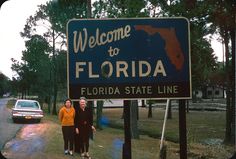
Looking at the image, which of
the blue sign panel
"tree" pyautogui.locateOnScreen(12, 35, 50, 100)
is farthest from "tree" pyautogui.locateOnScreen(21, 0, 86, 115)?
the blue sign panel

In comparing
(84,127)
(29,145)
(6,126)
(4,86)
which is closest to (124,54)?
(84,127)

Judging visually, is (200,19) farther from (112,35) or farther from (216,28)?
(112,35)

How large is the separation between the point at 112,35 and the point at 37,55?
13.6 feet

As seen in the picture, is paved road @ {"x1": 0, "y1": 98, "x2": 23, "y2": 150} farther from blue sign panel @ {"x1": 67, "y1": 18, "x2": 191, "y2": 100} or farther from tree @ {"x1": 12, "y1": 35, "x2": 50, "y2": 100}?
blue sign panel @ {"x1": 67, "y1": 18, "x2": 191, "y2": 100}

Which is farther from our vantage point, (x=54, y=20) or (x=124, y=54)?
(x=54, y=20)

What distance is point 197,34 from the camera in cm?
866

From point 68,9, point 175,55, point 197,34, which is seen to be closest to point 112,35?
point 175,55

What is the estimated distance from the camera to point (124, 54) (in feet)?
14.8

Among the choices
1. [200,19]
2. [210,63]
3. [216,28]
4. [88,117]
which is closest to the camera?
[88,117]

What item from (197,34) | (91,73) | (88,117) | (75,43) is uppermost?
(197,34)

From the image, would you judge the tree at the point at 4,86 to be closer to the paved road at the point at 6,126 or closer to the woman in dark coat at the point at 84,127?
the paved road at the point at 6,126

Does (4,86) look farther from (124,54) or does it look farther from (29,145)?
(124,54)

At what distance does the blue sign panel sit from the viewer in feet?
14.7

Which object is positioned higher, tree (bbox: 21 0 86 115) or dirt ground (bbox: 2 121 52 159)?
tree (bbox: 21 0 86 115)
